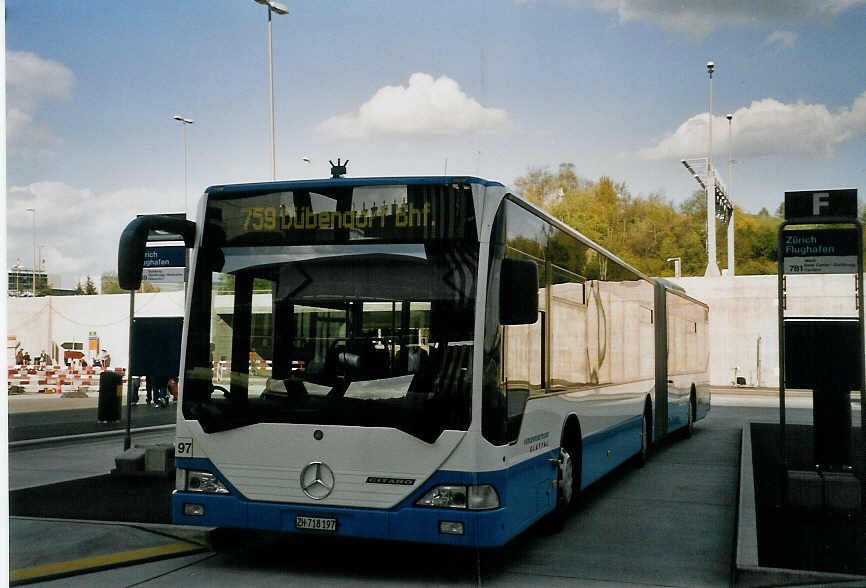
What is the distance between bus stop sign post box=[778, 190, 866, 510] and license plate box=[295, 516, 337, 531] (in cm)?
531

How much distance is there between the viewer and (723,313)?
140 ft

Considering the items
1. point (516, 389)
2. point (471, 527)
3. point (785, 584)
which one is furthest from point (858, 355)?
point (471, 527)

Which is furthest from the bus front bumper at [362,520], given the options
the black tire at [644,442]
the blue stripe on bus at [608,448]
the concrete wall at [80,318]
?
the concrete wall at [80,318]

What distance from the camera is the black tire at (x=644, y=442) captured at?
13.8m

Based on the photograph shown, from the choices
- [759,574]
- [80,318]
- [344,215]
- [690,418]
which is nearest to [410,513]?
[344,215]

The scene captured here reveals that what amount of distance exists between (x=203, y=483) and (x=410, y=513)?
161cm

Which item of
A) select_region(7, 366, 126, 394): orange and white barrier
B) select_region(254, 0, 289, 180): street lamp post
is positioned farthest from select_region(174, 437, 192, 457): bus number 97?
select_region(7, 366, 126, 394): orange and white barrier

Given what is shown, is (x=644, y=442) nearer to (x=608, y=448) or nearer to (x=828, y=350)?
(x=608, y=448)

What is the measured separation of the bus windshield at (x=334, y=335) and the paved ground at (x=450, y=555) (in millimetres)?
1209

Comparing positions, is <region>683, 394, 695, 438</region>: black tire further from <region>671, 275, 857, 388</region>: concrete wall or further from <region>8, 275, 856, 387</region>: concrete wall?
<region>671, 275, 857, 388</region>: concrete wall

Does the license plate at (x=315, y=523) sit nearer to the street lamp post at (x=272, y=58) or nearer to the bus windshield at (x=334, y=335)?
the bus windshield at (x=334, y=335)

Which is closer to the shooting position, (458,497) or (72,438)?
(458,497)

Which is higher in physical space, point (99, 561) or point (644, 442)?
point (644, 442)

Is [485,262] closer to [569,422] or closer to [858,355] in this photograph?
[569,422]
